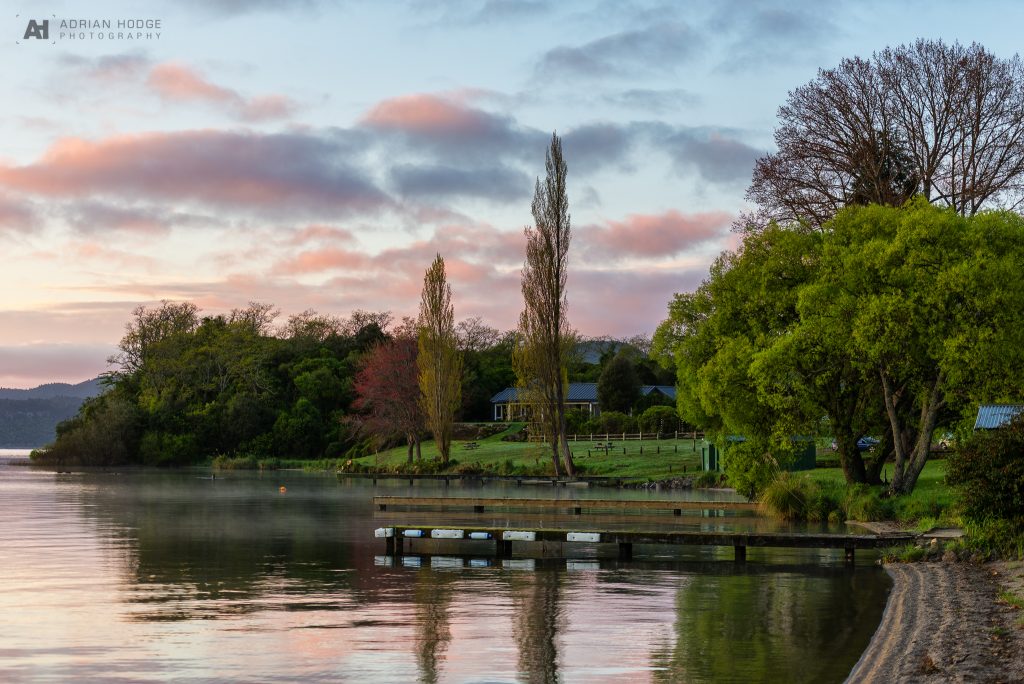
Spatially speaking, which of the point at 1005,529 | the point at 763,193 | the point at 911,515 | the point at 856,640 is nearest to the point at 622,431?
the point at 763,193

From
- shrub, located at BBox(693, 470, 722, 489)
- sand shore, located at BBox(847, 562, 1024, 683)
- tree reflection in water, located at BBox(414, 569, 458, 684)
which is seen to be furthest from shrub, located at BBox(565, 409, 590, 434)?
sand shore, located at BBox(847, 562, 1024, 683)

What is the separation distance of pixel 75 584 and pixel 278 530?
14.3 metres

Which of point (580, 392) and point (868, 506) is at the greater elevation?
point (580, 392)

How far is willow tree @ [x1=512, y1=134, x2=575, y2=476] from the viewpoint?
7444 centimetres

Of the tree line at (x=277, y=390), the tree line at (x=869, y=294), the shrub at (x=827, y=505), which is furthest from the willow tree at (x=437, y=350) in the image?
the shrub at (x=827, y=505)

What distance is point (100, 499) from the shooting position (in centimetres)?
5666

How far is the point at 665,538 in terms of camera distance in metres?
28.8

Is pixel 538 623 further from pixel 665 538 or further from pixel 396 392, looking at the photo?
pixel 396 392

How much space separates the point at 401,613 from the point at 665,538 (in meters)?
10.4

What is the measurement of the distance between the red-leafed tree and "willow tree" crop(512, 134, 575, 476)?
81.5 feet

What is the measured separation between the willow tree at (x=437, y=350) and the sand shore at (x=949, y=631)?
204 feet

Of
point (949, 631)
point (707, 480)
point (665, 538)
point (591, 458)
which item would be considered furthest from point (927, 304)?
point (591, 458)

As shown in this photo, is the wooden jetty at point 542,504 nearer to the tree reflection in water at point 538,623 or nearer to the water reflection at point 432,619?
the tree reflection in water at point 538,623

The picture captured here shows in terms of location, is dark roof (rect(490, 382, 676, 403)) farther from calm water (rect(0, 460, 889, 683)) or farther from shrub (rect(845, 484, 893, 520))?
calm water (rect(0, 460, 889, 683))
